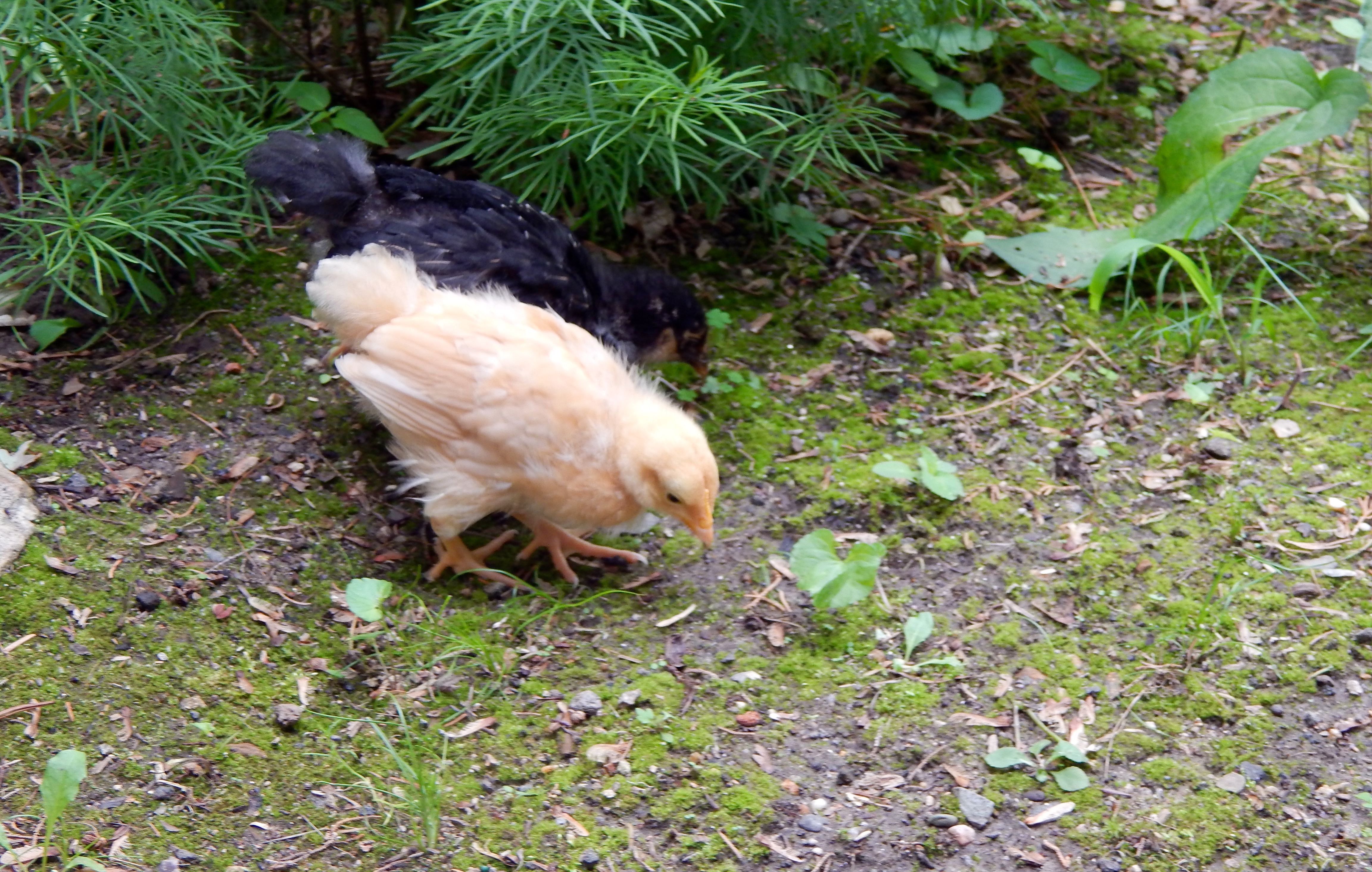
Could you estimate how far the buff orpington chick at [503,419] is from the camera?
3.20 meters

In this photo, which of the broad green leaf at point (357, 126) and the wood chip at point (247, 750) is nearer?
the wood chip at point (247, 750)

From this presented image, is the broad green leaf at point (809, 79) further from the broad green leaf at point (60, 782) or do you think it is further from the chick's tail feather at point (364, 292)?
the broad green leaf at point (60, 782)

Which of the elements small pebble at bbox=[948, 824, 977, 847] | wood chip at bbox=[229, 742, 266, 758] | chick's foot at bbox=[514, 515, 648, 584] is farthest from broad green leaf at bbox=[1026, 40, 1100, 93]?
wood chip at bbox=[229, 742, 266, 758]

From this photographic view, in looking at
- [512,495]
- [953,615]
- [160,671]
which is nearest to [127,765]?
A: [160,671]

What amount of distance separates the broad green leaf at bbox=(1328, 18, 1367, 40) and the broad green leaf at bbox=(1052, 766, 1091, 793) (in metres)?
3.55

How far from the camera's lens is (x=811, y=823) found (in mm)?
2770

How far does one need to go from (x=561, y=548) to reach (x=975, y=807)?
1.39 meters

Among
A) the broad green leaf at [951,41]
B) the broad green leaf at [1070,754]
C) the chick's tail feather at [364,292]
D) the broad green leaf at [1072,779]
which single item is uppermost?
the broad green leaf at [951,41]

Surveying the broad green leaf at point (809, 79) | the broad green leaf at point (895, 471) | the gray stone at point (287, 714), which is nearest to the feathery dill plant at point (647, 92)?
the broad green leaf at point (809, 79)

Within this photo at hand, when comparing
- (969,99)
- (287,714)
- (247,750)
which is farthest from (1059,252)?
(247,750)

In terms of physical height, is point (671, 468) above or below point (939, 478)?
above

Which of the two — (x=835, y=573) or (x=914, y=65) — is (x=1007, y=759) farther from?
(x=914, y=65)

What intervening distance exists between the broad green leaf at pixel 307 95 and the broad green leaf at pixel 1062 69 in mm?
2929

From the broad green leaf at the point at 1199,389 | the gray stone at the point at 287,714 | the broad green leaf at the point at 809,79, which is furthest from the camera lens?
the broad green leaf at the point at 809,79
